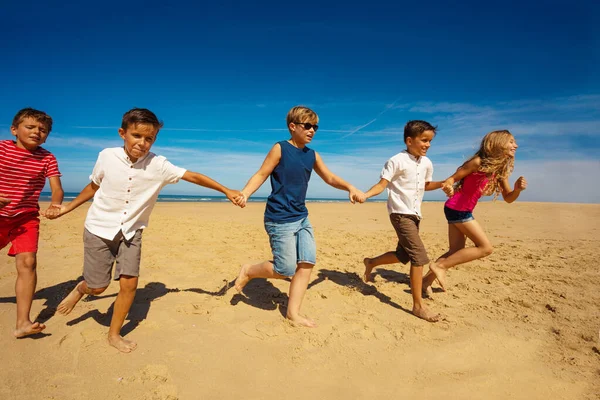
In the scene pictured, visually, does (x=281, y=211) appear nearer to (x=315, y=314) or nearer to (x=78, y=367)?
(x=315, y=314)

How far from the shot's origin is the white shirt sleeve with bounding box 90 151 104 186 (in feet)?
9.45

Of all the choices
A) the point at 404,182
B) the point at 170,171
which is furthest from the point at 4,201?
the point at 404,182

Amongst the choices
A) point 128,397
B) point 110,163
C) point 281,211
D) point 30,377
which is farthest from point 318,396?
point 110,163

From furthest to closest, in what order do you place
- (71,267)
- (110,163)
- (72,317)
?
(71,267), (72,317), (110,163)

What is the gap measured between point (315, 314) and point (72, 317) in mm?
2372

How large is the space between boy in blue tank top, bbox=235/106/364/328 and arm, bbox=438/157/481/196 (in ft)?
5.29

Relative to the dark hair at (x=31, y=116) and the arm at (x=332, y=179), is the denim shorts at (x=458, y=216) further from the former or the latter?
the dark hair at (x=31, y=116)

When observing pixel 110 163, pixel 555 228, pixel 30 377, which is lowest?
pixel 30 377

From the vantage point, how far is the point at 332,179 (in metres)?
3.79

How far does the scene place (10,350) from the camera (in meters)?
2.68

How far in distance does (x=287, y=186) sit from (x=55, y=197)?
6.93ft

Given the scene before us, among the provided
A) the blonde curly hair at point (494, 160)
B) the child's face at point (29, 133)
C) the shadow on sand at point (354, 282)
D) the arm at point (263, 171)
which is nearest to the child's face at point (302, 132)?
the arm at point (263, 171)

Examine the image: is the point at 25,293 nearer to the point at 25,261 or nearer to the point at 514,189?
the point at 25,261

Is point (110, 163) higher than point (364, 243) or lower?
higher
